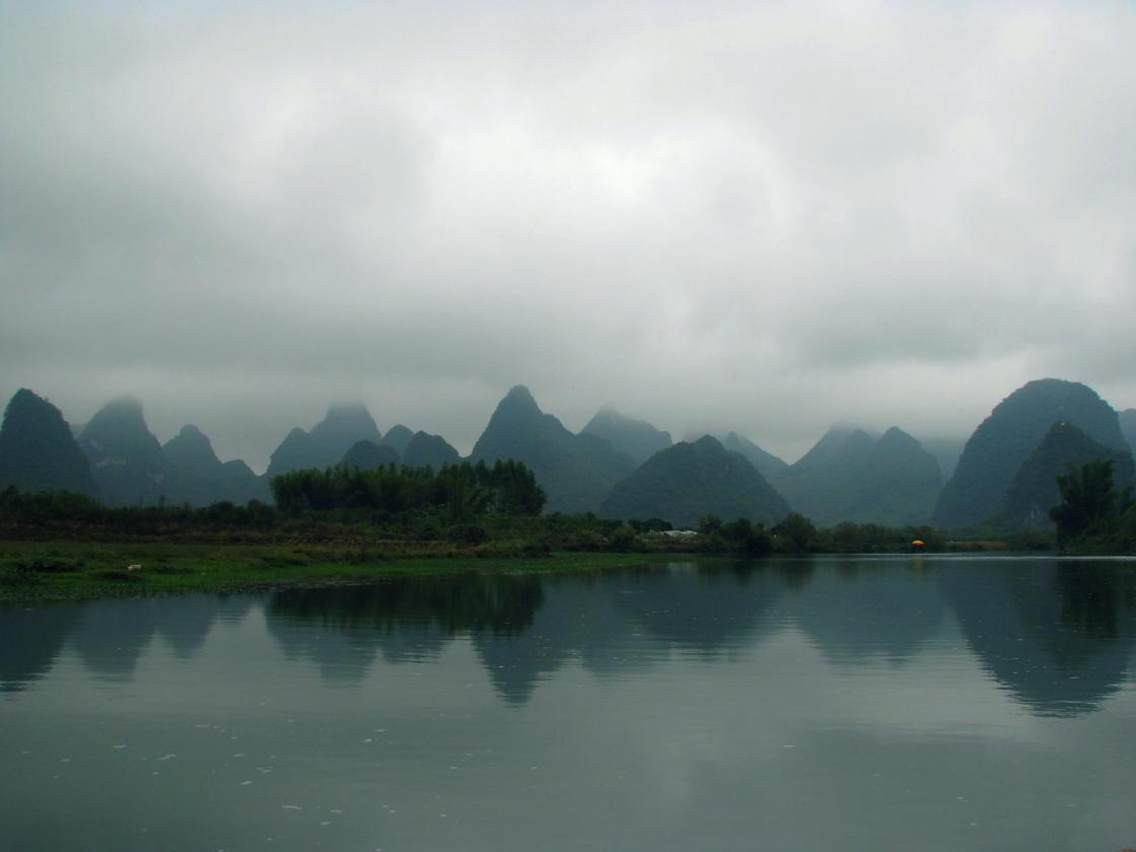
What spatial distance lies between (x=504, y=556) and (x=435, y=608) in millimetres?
25459

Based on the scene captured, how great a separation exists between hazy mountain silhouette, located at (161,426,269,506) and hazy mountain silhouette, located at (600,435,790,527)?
147 feet

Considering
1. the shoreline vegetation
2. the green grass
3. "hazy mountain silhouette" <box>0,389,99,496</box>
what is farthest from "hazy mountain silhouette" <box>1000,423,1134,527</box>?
"hazy mountain silhouette" <box>0,389,99,496</box>

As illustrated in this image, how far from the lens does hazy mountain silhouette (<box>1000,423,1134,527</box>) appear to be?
9544 cm

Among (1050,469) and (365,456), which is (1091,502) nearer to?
(1050,469)

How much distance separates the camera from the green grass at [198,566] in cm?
2322

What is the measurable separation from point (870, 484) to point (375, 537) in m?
127

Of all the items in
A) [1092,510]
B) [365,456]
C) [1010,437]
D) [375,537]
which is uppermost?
[1010,437]

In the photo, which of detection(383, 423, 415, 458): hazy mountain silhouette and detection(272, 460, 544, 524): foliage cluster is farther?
detection(383, 423, 415, 458): hazy mountain silhouette

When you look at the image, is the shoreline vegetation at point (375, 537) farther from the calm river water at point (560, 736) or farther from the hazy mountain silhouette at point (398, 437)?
the hazy mountain silhouette at point (398, 437)

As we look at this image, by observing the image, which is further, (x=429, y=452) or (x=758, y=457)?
(x=758, y=457)

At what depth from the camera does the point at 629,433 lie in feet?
593

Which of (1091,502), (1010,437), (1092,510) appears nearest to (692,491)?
(1010,437)

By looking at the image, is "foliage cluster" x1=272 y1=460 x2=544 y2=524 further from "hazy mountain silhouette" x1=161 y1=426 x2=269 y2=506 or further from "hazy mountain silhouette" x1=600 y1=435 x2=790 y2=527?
"hazy mountain silhouette" x1=161 y1=426 x2=269 y2=506

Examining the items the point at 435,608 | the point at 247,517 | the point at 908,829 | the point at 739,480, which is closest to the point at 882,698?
the point at 908,829
